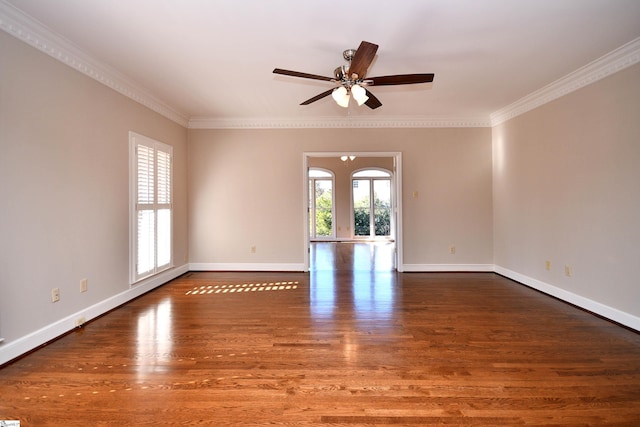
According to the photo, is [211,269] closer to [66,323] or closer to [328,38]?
[66,323]

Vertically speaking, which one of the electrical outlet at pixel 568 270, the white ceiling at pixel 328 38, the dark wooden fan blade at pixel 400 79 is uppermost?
the white ceiling at pixel 328 38

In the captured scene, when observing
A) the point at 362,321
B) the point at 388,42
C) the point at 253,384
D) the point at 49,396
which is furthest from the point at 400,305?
the point at 49,396

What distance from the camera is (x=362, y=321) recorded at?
9.59ft

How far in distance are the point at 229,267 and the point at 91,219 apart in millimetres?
2397

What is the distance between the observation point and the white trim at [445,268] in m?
4.93

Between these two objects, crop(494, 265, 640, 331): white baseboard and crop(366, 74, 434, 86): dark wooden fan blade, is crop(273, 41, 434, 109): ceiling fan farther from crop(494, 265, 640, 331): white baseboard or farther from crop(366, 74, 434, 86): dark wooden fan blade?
crop(494, 265, 640, 331): white baseboard

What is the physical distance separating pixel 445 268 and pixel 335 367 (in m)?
3.51

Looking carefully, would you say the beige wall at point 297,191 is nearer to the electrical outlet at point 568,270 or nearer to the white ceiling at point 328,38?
the white ceiling at point 328,38

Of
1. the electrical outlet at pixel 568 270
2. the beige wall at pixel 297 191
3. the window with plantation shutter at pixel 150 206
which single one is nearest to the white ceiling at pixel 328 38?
the window with plantation shutter at pixel 150 206

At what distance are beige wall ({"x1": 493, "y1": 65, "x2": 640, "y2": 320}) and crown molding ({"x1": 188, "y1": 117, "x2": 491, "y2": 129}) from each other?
744mm

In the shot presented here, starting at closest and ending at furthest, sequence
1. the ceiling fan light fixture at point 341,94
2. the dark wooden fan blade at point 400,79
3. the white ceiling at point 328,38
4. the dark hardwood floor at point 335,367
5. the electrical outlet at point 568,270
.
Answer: the dark hardwood floor at point 335,367 → the white ceiling at point 328,38 → the dark wooden fan blade at point 400,79 → the ceiling fan light fixture at point 341,94 → the electrical outlet at point 568,270

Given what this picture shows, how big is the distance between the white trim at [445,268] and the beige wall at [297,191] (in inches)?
1.5

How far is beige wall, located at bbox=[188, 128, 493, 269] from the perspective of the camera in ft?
16.2

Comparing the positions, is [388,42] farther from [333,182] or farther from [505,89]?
[333,182]
